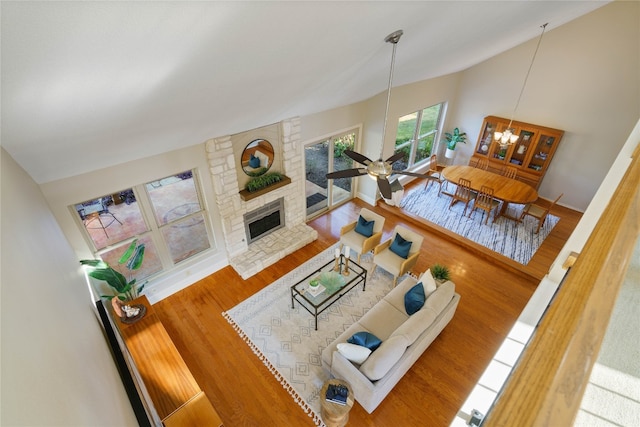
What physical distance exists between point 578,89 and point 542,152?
139 centimetres

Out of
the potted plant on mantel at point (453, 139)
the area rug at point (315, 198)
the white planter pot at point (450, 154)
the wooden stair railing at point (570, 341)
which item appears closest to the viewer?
the wooden stair railing at point (570, 341)

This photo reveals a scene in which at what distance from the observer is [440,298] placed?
13.5 ft

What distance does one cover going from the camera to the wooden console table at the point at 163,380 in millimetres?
3158

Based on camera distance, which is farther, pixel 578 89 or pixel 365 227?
pixel 578 89

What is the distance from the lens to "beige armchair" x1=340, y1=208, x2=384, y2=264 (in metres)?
5.65

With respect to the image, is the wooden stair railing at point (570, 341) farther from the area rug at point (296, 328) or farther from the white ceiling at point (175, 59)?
the area rug at point (296, 328)

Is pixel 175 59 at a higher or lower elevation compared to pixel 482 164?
higher

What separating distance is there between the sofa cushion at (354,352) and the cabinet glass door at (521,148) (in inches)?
253

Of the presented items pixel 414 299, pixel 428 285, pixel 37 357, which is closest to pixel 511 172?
pixel 428 285

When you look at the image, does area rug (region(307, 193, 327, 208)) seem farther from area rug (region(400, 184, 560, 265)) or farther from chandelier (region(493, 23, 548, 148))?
chandelier (region(493, 23, 548, 148))

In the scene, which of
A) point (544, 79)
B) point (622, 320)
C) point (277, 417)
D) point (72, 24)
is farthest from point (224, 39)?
point (544, 79)

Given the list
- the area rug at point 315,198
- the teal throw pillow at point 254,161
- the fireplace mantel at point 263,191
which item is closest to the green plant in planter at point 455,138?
the area rug at point 315,198

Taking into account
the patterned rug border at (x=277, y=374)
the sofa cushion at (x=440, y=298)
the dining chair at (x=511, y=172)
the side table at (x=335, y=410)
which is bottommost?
the patterned rug border at (x=277, y=374)

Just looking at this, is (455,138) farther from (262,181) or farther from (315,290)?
(315,290)
